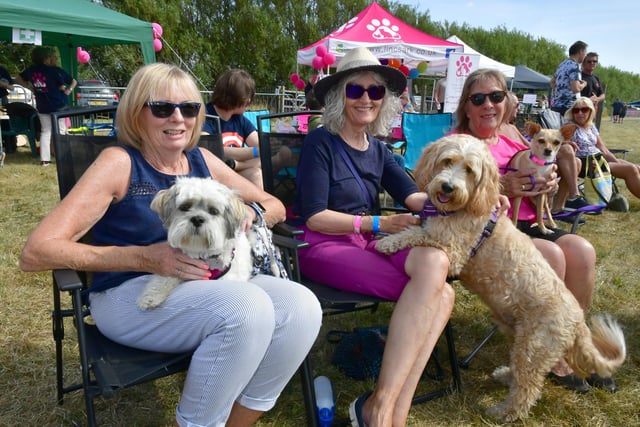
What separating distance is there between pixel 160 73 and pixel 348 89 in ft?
3.62

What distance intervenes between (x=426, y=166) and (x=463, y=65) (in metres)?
8.77

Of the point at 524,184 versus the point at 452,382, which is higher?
the point at 524,184

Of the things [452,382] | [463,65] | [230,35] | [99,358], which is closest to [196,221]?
[99,358]

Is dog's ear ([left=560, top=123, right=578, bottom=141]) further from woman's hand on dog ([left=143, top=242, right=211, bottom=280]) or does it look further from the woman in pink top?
woman's hand on dog ([left=143, top=242, right=211, bottom=280])

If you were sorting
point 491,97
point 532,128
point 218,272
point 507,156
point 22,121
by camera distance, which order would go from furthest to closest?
point 22,121 < point 532,128 < point 507,156 < point 491,97 < point 218,272

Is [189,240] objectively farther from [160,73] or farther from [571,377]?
A: [571,377]

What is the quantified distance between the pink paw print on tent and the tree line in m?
15.6

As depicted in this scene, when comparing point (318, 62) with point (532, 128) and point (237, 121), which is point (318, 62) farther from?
point (532, 128)

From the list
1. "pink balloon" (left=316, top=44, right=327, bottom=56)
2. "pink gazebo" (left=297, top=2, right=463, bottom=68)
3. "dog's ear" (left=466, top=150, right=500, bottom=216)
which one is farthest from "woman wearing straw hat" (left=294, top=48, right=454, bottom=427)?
"pink balloon" (left=316, top=44, right=327, bottom=56)

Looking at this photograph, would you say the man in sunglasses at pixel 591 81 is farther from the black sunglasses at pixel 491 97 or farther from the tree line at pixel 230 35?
the tree line at pixel 230 35

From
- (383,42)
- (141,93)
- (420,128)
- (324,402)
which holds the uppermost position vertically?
(383,42)

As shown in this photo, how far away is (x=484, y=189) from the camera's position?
2344mm

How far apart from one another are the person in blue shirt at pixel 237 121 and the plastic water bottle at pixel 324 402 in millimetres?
2339

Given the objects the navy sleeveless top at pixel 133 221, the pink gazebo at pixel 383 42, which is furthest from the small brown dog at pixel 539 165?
the pink gazebo at pixel 383 42
